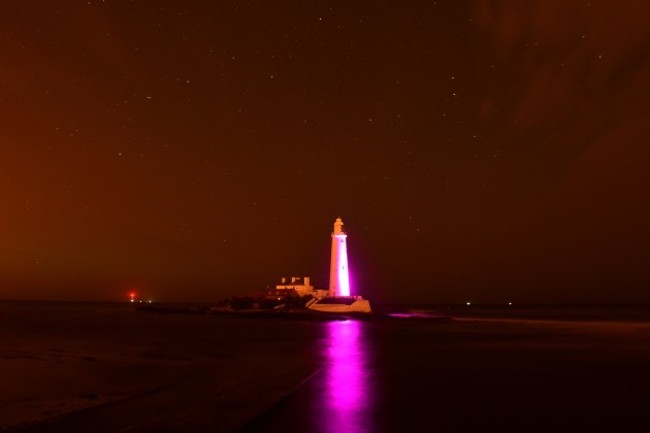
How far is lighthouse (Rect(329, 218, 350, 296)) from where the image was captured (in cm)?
7406

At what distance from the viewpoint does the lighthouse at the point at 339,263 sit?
243 feet

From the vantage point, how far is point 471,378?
16.9 metres

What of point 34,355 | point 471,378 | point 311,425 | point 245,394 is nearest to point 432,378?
point 471,378

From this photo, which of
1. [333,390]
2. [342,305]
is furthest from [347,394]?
[342,305]

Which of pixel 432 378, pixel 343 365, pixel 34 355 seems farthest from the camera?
pixel 34 355

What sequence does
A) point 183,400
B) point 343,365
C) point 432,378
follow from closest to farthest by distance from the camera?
point 183,400 < point 432,378 < point 343,365

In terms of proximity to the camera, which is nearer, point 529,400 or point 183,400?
point 529,400

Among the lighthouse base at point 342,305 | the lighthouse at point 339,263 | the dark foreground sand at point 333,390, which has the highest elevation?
the lighthouse at point 339,263

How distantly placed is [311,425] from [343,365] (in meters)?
10.1

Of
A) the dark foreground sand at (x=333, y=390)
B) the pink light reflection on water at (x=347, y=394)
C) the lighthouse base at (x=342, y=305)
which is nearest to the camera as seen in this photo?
the pink light reflection on water at (x=347, y=394)

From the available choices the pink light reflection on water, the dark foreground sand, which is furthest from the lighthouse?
the pink light reflection on water

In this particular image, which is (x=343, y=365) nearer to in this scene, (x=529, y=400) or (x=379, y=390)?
(x=379, y=390)

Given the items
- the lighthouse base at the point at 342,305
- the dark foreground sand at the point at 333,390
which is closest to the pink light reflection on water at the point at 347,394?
the dark foreground sand at the point at 333,390

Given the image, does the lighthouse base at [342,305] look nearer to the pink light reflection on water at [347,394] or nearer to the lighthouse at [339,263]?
the lighthouse at [339,263]
